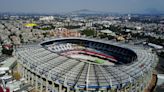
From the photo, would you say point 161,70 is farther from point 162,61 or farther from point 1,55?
point 1,55

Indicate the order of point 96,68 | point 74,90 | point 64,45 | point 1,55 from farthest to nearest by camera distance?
point 64,45
point 1,55
point 96,68
point 74,90

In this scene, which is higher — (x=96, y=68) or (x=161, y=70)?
(x=96, y=68)

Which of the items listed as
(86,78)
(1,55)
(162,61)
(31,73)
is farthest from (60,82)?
(162,61)

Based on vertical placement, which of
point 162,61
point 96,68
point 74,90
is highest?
point 96,68

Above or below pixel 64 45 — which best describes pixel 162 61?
below

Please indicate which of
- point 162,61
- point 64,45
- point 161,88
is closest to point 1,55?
point 64,45

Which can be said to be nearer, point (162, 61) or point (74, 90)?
point (74, 90)

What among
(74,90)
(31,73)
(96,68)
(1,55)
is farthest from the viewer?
(1,55)

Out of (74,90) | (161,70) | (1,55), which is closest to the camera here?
(74,90)

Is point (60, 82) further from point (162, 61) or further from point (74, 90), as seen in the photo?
point (162, 61)
